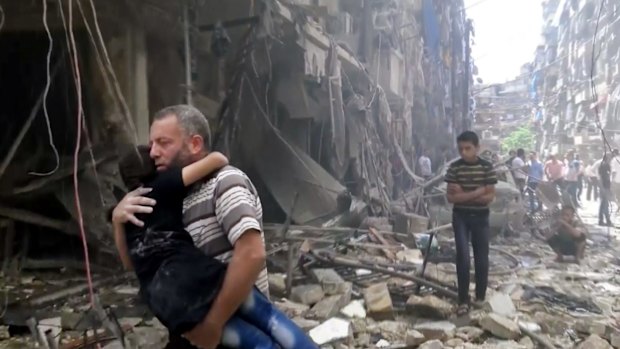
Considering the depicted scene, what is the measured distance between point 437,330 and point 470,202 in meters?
1.26

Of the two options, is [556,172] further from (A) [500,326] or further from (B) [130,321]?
(B) [130,321]

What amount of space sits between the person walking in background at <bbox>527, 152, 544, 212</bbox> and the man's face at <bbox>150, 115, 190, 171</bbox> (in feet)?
37.0

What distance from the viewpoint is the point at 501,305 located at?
16.6ft

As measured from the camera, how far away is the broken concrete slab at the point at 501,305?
4.96 m

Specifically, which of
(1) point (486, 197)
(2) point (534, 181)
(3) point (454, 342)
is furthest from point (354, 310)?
(2) point (534, 181)

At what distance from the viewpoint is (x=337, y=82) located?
9305 millimetres

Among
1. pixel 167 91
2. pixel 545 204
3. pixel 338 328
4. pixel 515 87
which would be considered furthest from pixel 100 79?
pixel 515 87

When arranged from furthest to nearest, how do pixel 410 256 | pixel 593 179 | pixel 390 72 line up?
pixel 593 179
pixel 390 72
pixel 410 256

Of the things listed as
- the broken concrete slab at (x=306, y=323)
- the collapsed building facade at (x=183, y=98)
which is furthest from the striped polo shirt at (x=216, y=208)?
the broken concrete slab at (x=306, y=323)

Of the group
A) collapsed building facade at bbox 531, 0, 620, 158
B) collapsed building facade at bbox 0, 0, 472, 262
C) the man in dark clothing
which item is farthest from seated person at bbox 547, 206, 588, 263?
collapsed building facade at bbox 531, 0, 620, 158

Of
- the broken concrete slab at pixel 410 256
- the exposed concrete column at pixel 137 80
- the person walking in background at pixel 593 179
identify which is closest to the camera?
the exposed concrete column at pixel 137 80

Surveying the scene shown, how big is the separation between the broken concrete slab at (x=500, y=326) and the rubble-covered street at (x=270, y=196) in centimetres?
1

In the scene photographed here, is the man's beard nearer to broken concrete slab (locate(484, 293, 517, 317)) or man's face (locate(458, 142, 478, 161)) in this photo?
man's face (locate(458, 142, 478, 161))

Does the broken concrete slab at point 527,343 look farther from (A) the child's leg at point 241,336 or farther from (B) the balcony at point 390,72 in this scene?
(B) the balcony at point 390,72
